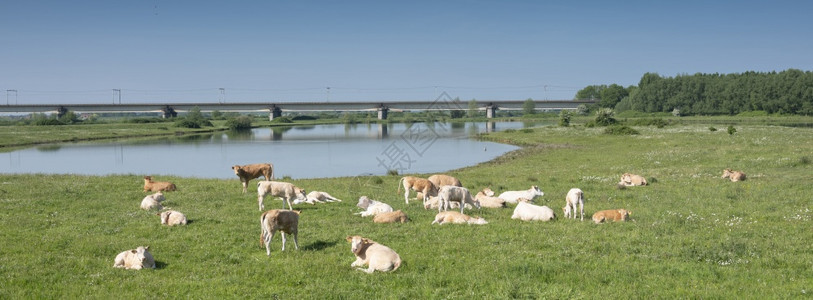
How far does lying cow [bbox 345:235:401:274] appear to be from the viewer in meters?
11.0

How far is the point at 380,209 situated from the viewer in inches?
682

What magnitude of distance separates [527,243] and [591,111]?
182560 mm

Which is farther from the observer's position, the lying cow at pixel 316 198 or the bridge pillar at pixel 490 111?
the bridge pillar at pixel 490 111

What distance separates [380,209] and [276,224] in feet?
16.9

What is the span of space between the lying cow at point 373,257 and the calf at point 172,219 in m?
6.29

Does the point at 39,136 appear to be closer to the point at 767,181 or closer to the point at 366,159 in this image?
the point at 366,159

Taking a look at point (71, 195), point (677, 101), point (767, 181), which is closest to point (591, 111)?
point (677, 101)

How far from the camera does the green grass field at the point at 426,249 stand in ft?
32.2

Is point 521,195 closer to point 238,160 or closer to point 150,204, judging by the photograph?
point 150,204

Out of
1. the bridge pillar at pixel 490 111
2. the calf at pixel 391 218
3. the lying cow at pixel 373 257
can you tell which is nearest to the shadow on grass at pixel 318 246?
the lying cow at pixel 373 257

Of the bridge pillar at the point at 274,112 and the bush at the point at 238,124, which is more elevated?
the bridge pillar at the point at 274,112

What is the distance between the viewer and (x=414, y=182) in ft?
67.4

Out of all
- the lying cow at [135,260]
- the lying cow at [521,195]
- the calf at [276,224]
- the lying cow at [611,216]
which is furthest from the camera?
the lying cow at [521,195]

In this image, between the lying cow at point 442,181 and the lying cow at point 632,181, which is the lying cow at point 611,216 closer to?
the lying cow at point 442,181
